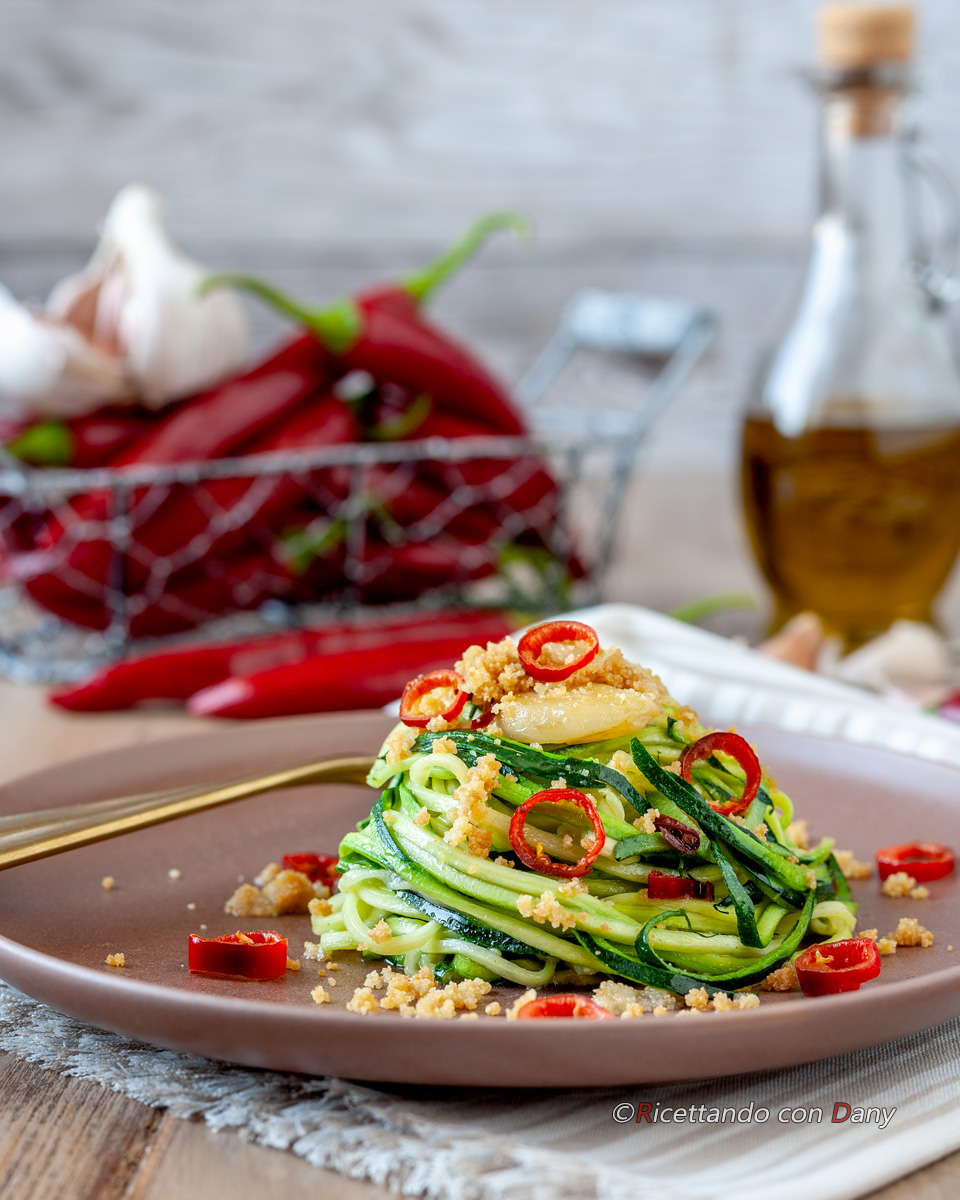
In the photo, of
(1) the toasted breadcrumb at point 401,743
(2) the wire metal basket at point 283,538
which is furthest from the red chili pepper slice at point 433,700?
(2) the wire metal basket at point 283,538

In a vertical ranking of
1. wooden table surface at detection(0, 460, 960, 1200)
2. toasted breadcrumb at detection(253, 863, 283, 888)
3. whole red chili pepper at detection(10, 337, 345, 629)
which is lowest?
whole red chili pepper at detection(10, 337, 345, 629)

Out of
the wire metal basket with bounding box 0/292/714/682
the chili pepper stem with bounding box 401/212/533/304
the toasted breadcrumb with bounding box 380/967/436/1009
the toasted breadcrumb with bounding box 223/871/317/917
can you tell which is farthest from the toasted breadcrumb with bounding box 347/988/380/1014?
the chili pepper stem with bounding box 401/212/533/304

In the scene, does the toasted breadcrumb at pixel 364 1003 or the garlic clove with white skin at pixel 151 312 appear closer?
the toasted breadcrumb at pixel 364 1003

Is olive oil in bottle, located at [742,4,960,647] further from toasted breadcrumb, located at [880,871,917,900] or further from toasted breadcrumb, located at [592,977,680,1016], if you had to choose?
toasted breadcrumb, located at [592,977,680,1016]

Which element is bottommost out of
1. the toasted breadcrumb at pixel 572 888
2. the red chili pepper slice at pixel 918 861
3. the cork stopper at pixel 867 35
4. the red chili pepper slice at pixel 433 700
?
the red chili pepper slice at pixel 918 861

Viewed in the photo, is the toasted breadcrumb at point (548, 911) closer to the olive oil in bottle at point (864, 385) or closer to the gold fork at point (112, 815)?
the gold fork at point (112, 815)

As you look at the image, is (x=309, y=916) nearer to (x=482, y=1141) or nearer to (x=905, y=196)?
(x=482, y=1141)

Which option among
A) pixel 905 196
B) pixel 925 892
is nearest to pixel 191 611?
pixel 905 196
